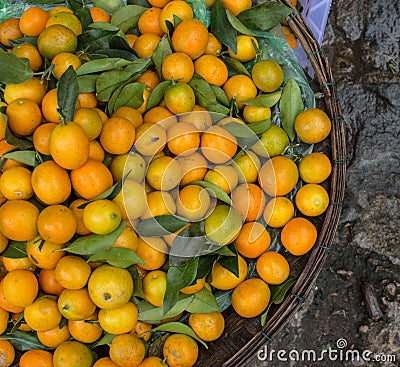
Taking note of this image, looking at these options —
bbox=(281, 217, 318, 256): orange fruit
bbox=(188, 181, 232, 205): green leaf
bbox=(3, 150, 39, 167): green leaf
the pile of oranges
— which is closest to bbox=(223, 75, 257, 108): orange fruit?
the pile of oranges

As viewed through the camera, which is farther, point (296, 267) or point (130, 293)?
point (296, 267)

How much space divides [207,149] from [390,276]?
1207mm

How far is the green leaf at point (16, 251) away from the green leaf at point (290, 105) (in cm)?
96

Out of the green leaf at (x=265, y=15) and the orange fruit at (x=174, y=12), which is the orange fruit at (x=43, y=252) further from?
the green leaf at (x=265, y=15)

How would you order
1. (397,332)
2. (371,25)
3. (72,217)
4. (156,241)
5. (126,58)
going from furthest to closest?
(371,25) → (397,332) → (126,58) → (156,241) → (72,217)

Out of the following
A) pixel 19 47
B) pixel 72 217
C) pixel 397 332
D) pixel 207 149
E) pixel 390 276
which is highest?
pixel 19 47

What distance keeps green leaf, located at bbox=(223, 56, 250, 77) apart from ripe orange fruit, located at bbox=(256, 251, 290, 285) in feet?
2.12

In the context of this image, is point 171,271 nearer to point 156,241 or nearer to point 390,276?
point 156,241

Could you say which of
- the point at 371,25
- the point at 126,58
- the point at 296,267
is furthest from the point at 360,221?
the point at 126,58

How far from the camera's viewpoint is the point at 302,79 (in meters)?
1.70

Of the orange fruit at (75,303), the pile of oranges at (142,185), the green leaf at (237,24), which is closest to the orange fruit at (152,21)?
the pile of oranges at (142,185)

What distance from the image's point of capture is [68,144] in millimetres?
1233

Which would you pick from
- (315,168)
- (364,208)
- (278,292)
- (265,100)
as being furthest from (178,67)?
(364,208)

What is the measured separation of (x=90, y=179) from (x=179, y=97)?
377 millimetres
